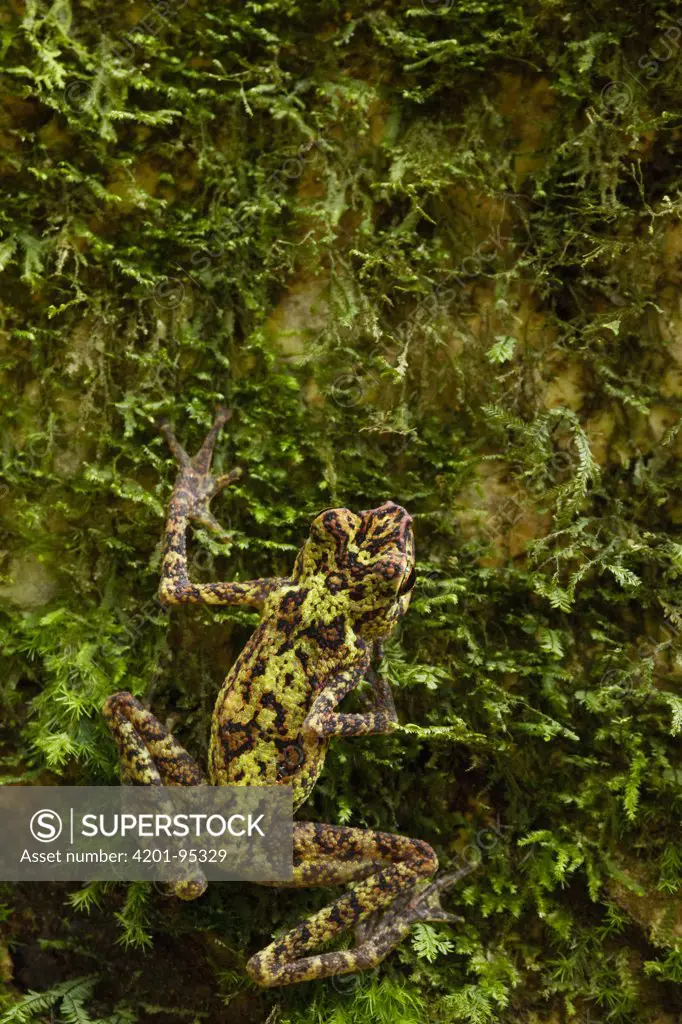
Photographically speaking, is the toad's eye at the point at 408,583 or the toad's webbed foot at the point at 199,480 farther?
the toad's webbed foot at the point at 199,480

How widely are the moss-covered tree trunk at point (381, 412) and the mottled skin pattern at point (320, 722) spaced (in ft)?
0.76

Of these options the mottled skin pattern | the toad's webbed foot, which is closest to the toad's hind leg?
the mottled skin pattern

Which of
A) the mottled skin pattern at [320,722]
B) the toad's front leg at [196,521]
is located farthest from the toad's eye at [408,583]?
the toad's front leg at [196,521]

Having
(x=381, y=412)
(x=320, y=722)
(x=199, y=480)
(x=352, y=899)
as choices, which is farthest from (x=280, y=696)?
(x=381, y=412)

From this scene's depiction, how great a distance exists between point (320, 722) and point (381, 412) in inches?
65.1

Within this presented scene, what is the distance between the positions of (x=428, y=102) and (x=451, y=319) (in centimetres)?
116

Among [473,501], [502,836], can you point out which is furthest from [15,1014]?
[473,501]

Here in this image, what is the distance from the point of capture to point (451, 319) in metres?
4.36

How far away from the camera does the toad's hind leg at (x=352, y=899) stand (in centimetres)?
366

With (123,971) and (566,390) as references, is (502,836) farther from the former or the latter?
(566,390)

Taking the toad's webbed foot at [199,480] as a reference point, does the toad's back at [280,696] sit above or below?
below

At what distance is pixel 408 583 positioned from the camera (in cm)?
388

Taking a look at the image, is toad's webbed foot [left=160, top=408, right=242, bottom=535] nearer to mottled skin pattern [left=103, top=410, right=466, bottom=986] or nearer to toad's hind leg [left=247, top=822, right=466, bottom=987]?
mottled skin pattern [left=103, top=410, right=466, bottom=986]

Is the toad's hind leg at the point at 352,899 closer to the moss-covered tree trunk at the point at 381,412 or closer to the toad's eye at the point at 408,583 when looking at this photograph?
the moss-covered tree trunk at the point at 381,412
